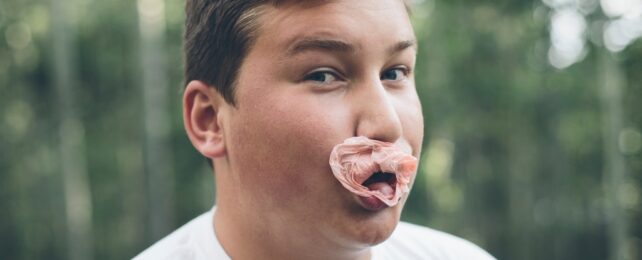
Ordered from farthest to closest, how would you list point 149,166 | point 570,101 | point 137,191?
1. point 570,101
2. point 137,191
3. point 149,166

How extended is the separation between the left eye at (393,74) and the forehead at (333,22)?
0.25ft

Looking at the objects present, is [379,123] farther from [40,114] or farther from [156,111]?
[40,114]

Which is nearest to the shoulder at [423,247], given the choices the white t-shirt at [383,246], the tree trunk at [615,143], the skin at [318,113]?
the white t-shirt at [383,246]

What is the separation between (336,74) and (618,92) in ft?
55.0

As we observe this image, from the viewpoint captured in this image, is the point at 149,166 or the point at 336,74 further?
the point at 149,166

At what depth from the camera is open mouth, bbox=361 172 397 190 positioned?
61.6 inches

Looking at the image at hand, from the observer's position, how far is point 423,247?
200 cm

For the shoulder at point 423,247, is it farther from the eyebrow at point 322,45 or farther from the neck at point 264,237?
the eyebrow at point 322,45

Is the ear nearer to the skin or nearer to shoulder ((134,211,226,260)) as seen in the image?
the skin

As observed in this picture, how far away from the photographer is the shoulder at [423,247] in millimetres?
1960

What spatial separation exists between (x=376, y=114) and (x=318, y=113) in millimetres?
124

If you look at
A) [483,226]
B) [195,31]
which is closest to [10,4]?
[483,226]

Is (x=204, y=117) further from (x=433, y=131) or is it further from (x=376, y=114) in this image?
(x=433, y=131)

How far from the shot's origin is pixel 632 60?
17.1m
